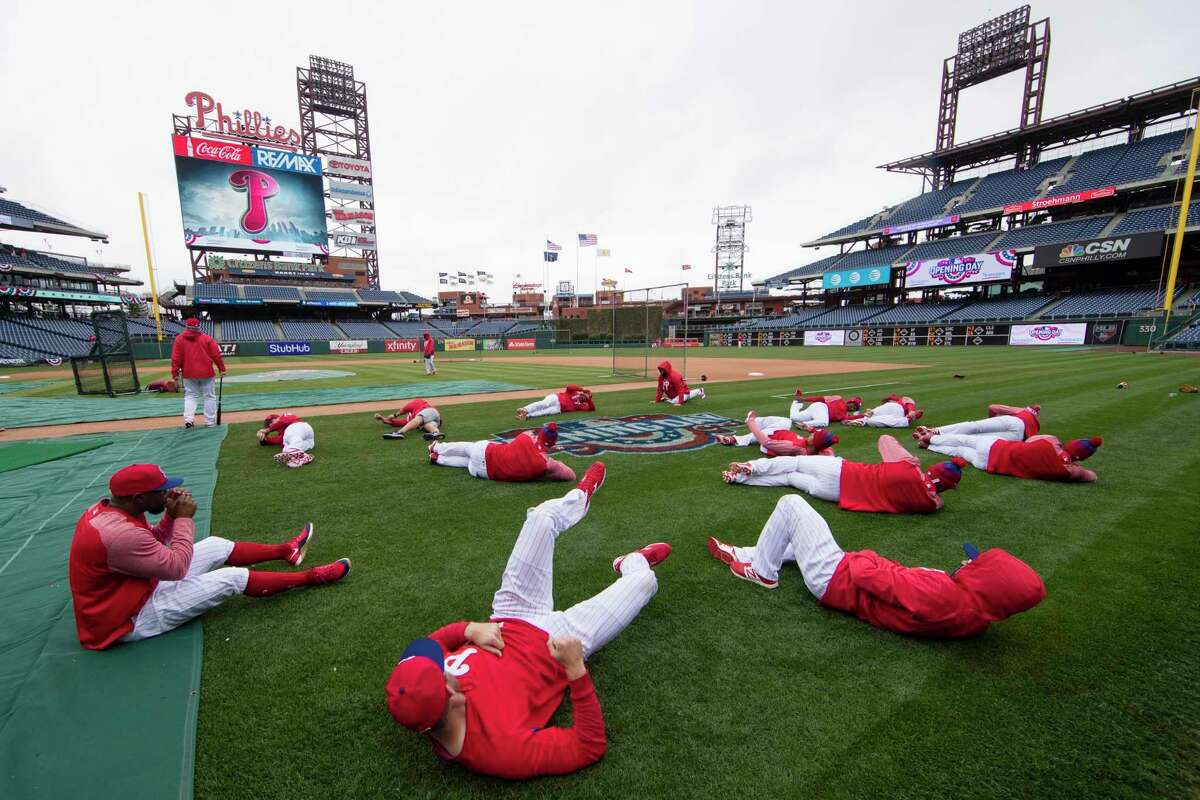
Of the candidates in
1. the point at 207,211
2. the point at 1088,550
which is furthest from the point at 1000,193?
the point at 207,211

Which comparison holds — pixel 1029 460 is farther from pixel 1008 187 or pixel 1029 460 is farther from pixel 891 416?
pixel 1008 187

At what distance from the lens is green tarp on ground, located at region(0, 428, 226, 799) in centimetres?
203

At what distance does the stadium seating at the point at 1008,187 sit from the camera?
4397 cm

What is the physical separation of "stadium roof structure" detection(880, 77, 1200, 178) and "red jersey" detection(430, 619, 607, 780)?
5588 centimetres

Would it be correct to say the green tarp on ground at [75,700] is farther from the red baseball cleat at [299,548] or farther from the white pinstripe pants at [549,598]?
the white pinstripe pants at [549,598]

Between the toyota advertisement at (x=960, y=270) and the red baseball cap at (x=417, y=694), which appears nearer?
the red baseball cap at (x=417, y=694)

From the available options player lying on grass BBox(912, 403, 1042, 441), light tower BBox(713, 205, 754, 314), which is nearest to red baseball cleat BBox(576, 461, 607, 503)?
player lying on grass BBox(912, 403, 1042, 441)

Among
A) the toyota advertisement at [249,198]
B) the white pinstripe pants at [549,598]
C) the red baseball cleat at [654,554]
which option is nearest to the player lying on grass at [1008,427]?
the red baseball cleat at [654,554]

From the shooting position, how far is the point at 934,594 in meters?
2.77

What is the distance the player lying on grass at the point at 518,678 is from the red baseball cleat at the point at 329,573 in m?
1.57

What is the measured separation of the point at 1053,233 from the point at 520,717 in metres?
55.3

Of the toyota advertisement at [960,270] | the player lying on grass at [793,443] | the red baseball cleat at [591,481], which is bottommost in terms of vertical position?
the player lying on grass at [793,443]

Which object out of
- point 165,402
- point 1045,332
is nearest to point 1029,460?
point 165,402

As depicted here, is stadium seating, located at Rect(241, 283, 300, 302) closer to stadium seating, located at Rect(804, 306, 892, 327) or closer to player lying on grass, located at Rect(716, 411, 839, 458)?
stadium seating, located at Rect(804, 306, 892, 327)
